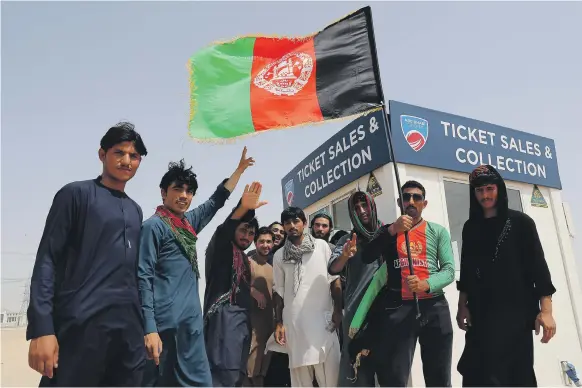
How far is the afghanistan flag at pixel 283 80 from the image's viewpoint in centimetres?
419

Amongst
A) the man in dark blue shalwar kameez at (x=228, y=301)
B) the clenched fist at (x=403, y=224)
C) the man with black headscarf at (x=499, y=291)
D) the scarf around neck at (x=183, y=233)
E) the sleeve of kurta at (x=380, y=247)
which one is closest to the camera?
the man with black headscarf at (x=499, y=291)

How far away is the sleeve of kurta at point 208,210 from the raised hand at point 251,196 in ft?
0.44

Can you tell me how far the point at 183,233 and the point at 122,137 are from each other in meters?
0.83

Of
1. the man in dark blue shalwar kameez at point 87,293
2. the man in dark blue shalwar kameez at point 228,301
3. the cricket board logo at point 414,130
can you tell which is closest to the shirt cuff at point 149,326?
the man in dark blue shalwar kameez at point 87,293

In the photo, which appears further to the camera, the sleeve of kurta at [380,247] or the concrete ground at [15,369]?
the concrete ground at [15,369]

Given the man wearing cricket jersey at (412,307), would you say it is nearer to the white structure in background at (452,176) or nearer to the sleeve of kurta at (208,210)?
the sleeve of kurta at (208,210)

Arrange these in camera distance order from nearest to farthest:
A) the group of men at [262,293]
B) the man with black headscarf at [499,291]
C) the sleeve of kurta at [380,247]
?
the group of men at [262,293] → the man with black headscarf at [499,291] → the sleeve of kurta at [380,247]

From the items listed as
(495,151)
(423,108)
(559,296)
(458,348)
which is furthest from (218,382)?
(559,296)

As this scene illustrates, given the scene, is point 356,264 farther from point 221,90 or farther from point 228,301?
point 221,90

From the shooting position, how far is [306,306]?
423cm

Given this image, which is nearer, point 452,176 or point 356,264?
point 356,264

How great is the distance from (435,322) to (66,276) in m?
2.53

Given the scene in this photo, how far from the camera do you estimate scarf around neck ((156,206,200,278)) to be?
3.12 m

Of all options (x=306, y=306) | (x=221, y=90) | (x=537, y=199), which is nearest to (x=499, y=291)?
(x=306, y=306)
